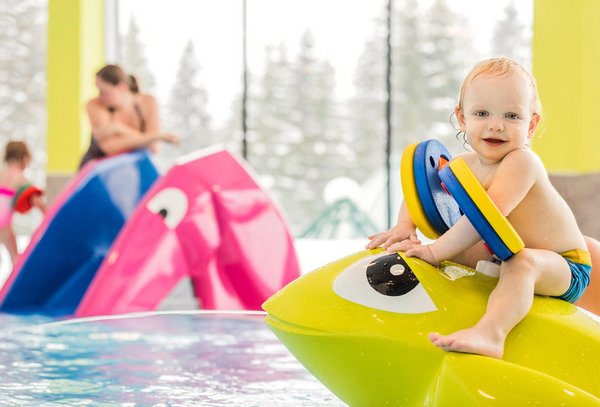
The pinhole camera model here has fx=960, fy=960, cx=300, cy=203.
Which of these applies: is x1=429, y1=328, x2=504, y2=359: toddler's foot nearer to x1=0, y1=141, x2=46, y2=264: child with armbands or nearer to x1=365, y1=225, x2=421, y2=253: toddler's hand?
x1=365, y1=225, x2=421, y2=253: toddler's hand

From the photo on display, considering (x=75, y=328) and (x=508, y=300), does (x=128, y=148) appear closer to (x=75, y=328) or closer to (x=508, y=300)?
(x=75, y=328)

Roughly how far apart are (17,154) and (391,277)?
4396 millimetres

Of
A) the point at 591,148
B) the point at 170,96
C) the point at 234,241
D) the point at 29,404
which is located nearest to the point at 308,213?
the point at 170,96

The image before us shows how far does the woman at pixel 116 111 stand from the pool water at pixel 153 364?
1380 millimetres

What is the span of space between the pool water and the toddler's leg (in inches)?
22.7

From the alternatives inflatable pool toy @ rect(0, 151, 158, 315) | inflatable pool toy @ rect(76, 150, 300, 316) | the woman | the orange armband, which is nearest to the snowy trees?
the orange armband

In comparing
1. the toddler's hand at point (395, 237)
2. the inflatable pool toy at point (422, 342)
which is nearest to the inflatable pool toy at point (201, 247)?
the toddler's hand at point (395, 237)

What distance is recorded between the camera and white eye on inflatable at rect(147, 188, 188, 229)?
3893 millimetres

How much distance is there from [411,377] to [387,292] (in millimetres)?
158

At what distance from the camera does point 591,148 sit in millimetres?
6223

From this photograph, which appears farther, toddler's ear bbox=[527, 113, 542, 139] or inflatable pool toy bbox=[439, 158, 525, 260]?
toddler's ear bbox=[527, 113, 542, 139]

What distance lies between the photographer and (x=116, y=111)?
5051 mm

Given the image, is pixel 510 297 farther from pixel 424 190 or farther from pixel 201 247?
pixel 201 247

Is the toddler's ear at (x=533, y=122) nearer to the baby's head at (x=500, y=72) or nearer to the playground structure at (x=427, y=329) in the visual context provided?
the baby's head at (x=500, y=72)
